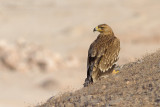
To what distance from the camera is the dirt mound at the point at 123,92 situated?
11125 mm

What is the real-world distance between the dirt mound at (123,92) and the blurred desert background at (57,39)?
4757cm

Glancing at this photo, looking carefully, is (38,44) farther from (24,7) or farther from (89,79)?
(89,79)

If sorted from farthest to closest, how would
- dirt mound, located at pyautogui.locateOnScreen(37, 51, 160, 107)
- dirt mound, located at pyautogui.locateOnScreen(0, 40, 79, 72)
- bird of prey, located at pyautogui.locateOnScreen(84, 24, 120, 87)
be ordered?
1. dirt mound, located at pyautogui.locateOnScreen(0, 40, 79, 72)
2. bird of prey, located at pyautogui.locateOnScreen(84, 24, 120, 87)
3. dirt mound, located at pyautogui.locateOnScreen(37, 51, 160, 107)

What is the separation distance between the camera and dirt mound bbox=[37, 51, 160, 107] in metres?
11.1

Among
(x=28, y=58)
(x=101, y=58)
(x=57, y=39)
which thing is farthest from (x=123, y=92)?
(x=28, y=58)

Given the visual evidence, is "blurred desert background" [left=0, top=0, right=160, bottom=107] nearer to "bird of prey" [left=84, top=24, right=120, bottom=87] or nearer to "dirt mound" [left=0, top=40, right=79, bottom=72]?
"dirt mound" [left=0, top=40, right=79, bottom=72]

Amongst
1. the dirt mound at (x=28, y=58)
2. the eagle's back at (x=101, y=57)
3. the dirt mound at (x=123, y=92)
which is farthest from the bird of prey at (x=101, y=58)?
the dirt mound at (x=28, y=58)

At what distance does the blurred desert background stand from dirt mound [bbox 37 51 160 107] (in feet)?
156

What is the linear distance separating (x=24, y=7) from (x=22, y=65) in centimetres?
2413

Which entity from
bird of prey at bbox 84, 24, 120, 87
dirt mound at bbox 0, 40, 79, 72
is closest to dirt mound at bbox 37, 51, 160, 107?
bird of prey at bbox 84, 24, 120, 87

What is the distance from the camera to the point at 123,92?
11750 millimetres

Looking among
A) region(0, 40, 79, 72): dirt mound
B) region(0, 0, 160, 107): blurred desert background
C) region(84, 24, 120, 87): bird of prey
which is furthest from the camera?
region(0, 40, 79, 72): dirt mound

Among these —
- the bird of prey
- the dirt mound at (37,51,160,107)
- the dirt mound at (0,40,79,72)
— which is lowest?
the dirt mound at (37,51,160,107)

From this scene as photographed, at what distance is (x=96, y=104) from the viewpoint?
11.3m
